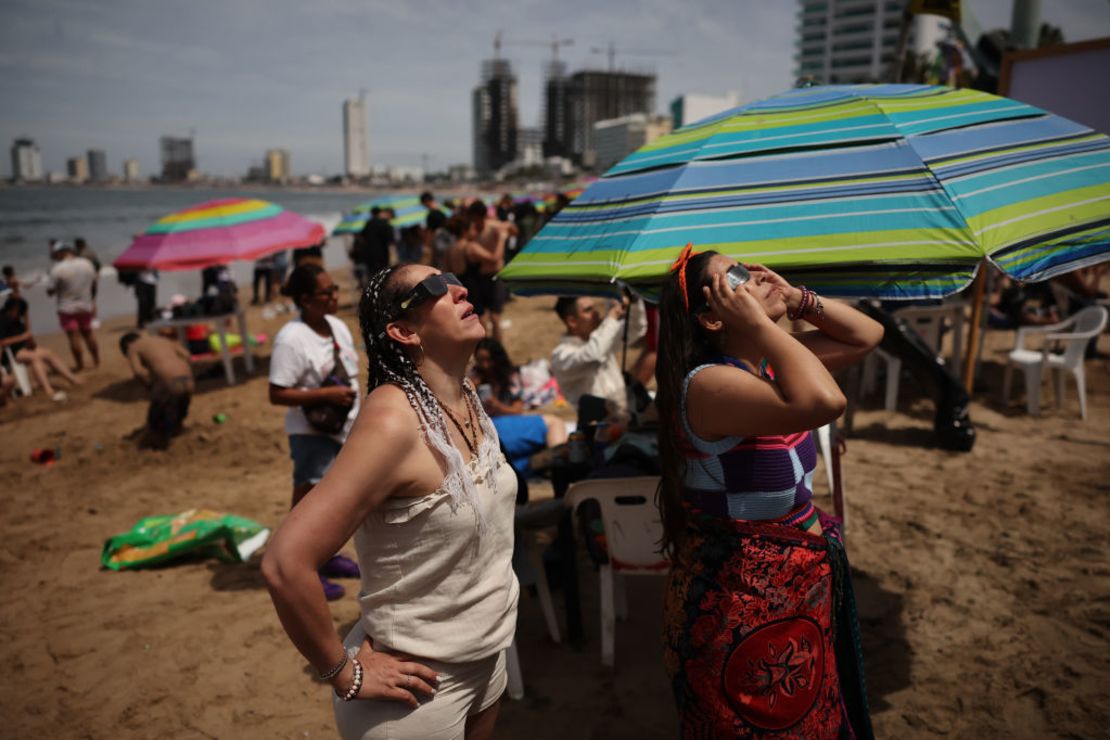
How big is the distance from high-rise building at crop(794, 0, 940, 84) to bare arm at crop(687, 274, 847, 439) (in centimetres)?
12754

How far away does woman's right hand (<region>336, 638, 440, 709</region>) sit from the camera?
5.04ft

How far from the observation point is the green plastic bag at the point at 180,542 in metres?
4.50

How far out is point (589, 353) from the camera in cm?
441

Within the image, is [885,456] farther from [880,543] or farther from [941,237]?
[941,237]

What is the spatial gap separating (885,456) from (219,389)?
25.9 ft

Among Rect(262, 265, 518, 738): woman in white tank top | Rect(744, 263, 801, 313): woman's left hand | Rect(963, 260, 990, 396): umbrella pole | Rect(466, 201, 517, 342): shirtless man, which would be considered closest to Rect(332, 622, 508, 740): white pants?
Rect(262, 265, 518, 738): woman in white tank top

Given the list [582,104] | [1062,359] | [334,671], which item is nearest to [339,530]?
[334,671]

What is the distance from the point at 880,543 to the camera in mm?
4230

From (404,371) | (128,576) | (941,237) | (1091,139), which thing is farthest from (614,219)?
(128,576)

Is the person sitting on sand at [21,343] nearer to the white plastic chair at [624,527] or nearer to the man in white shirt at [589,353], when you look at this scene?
the man in white shirt at [589,353]

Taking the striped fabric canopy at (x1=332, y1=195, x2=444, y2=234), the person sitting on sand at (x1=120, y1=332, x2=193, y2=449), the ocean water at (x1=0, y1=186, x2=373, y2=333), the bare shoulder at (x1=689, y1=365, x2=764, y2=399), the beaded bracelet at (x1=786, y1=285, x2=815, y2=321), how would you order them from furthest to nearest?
the ocean water at (x1=0, y1=186, x2=373, y2=333) → the striped fabric canopy at (x1=332, y1=195, x2=444, y2=234) → the person sitting on sand at (x1=120, y1=332, x2=193, y2=449) → the beaded bracelet at (x1=786, y1=285, x2=815, y2=321) → the bare shoulder at (x1=689, y1=365, x2=764, y2=399)

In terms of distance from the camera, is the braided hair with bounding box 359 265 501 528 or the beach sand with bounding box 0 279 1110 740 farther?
the beach sand with bounding box 0 279 1110 740

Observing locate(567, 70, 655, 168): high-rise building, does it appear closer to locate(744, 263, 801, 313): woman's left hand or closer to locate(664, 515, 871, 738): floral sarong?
locate(744, 263, 801, 313): woman's left hand

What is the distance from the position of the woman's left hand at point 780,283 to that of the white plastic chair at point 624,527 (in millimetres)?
1185
